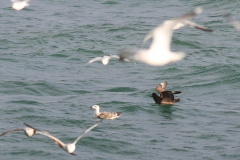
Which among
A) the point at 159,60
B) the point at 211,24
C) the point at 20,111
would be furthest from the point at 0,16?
the point at 159,60

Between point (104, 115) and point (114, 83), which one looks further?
point (114, 83)

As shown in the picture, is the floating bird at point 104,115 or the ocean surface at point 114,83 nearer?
the ocean surface at point 114,83

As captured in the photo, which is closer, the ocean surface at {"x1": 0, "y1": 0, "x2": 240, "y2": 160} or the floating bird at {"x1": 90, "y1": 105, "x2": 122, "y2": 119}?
the ocean surface at {"x1": 0, "y1": 0, "x2": 240, "y2": 160}

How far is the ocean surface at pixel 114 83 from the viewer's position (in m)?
14.2

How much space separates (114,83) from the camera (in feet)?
66.2

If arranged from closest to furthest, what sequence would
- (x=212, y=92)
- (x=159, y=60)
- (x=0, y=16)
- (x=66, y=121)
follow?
1. (x=159, y=60)
2. (x=66, y=121)
3. (x=212, y=92)
4. (x=0, y=16)

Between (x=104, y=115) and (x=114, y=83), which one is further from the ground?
(x=114, y=83)

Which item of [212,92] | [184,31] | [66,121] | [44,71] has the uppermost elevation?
[184,31]

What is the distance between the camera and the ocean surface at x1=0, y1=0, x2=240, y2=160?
1422 centimetres

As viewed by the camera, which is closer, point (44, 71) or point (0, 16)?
point (44, 71)

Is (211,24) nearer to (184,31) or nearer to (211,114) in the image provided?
(184,31)

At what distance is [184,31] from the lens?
1040 inches

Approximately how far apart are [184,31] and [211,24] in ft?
4.25

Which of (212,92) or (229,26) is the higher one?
(229,26)
